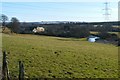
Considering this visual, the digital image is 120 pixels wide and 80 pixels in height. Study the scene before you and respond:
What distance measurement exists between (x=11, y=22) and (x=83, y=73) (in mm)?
71259

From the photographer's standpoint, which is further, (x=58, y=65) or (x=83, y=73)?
(x=58, y=65)

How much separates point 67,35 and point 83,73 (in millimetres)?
70948

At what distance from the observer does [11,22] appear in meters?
86.9

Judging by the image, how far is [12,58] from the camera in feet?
66.0

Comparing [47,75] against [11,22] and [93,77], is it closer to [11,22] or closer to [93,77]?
[93,77]

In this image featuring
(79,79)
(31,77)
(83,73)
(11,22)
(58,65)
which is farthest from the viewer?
(11,22)

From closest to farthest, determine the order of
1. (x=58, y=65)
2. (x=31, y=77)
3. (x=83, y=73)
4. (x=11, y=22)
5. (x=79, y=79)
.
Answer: (x=31, y=77), (x=79, y=79), (x=83, y=73), (x=58, y=65), (x=11, y=22)

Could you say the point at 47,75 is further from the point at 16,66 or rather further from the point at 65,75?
the point at 16,66

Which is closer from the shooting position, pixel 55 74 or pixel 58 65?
pixel 55 74

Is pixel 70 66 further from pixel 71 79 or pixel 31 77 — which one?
pixel 31 77

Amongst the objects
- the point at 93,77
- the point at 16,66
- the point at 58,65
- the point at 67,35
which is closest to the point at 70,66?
the point at 58,65

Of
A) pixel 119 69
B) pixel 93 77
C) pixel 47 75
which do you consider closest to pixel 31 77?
pixel 47 75

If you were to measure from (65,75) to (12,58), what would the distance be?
505cm

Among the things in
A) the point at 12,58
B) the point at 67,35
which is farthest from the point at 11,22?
the point at 12,58
